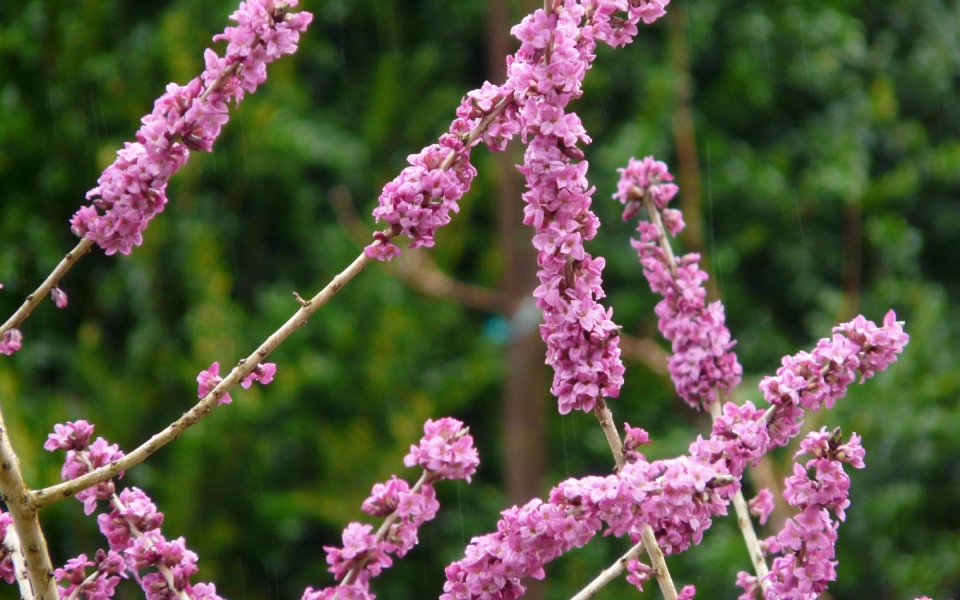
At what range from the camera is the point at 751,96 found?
7418 millimetres

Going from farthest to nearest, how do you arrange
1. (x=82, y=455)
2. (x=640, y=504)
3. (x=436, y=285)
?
1. (x=436, y=285)
2. (x=82, y=455)
3. (x=640, y=504)

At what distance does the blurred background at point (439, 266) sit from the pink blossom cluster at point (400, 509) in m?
3.28

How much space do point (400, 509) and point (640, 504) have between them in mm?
332

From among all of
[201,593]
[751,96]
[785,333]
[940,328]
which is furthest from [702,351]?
[751,96]

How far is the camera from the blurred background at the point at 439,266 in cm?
516

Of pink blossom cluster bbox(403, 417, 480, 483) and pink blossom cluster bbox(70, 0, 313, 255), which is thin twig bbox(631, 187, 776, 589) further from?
pink blossom cluster bbox(70, 0, 313, 255)

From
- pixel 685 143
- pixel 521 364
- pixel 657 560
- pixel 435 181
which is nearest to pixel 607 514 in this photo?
Result: pixel 657 560

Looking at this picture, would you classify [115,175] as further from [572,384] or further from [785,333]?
[785,333]

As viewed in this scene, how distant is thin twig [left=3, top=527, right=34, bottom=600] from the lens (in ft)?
3.89

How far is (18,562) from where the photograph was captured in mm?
1225

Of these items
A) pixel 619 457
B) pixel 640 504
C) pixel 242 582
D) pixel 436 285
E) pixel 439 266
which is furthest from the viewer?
pixel 439 266

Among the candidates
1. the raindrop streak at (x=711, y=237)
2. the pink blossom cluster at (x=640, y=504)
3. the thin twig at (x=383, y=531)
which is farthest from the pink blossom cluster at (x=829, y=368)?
the raindrop streak at (x=711, y=237)

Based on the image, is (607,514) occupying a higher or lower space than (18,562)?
lower

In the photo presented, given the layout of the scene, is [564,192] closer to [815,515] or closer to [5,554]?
[815,515]
